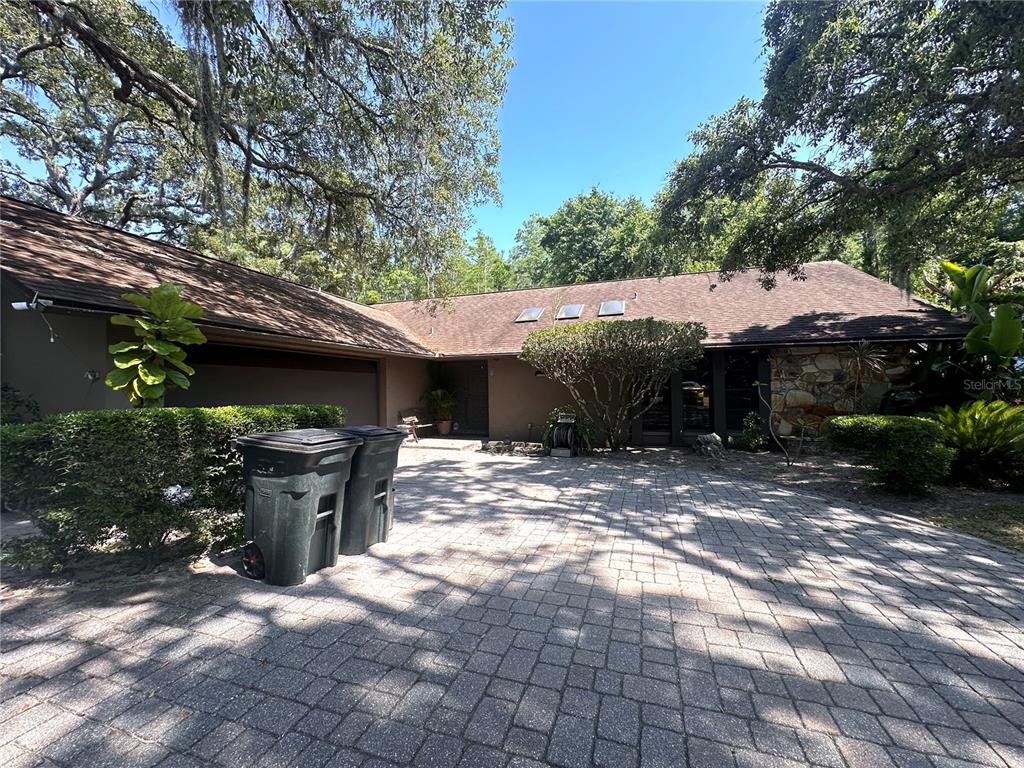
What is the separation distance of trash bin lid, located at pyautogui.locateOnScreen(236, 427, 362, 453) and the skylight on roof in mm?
9842

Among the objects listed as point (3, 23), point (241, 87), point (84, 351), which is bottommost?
point (84, 351)

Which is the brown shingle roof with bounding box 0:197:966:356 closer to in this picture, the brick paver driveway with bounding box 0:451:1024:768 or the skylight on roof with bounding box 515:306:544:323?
the skylight on roof with bounding box 515:306:544:323

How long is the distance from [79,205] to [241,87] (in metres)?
13.1

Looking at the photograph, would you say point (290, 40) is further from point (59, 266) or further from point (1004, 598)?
point (1004, 598)

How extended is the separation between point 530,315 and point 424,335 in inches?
142

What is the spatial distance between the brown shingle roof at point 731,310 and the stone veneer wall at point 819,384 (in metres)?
0.64

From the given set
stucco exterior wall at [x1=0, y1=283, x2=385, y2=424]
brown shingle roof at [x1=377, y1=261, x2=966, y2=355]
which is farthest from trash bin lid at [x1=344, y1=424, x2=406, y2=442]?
brown shingle roof at [x1=377, y1=261, x2=966, y2=355]

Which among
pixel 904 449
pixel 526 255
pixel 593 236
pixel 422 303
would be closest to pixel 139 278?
pixel 422 303

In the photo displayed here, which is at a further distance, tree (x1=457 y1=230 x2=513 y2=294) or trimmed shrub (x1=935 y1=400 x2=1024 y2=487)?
tree (x1=457 y1=230 x2=513 y2=294)

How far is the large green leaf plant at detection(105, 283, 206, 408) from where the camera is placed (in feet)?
12.7

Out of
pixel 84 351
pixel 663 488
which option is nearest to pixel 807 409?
pixel 663 488

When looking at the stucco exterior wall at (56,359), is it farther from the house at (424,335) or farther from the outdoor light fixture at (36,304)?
the outdoor light fixture at (36,304)

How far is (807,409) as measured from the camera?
979 cm

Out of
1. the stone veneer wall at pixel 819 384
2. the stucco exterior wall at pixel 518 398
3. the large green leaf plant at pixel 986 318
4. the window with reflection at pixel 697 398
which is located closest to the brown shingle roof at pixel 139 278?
the stucco exterior wall at pixel 518 398
